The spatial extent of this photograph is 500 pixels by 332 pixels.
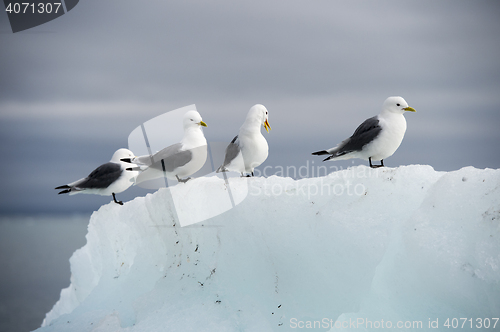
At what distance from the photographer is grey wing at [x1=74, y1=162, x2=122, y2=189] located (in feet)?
19.7

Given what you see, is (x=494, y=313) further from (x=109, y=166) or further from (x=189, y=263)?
(x=109, y=166)

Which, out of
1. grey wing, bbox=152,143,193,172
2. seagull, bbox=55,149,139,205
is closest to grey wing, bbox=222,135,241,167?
grey wing, bbox=152,143,193,172

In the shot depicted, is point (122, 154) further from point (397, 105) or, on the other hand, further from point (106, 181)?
point (397, 105)

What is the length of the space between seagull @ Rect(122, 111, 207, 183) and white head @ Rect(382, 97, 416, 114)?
2.34 meters

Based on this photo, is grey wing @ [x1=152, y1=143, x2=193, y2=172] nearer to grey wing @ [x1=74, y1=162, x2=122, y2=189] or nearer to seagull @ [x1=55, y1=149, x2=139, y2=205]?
seagull @ [x1=55, y1=149, x2=139, y2=205]

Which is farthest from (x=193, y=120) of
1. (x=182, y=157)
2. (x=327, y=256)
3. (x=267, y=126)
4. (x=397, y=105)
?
(x=397, y=105)

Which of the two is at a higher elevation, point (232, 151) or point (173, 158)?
point (173, 158)

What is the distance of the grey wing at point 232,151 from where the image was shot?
513 centimetres

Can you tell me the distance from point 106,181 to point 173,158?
1741 millimetres

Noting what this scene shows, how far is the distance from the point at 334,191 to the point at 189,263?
1.78 m

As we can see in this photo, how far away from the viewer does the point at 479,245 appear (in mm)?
3207

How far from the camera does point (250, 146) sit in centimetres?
504

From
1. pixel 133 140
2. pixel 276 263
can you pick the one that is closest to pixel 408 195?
pixel 276 263

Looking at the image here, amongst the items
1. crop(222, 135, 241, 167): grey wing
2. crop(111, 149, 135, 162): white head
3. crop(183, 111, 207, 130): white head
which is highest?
crop(183, 111, 207, 130): white head
